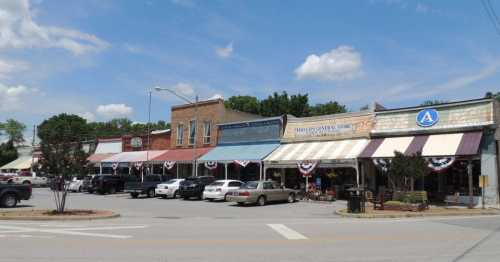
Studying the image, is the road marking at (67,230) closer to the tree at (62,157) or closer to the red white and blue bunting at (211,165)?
the tree at (62,157)

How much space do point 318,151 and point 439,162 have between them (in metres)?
8.99

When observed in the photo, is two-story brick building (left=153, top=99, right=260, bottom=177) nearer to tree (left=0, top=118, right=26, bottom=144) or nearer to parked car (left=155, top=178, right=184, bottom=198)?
parked car (left=155, top=178, right=184, bottom=198)

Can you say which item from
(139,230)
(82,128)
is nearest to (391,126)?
(139,230)

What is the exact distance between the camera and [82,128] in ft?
319

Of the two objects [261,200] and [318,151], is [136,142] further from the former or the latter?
[261,200]

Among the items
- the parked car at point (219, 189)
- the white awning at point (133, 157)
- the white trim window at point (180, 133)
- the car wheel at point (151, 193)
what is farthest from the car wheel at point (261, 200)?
the white awning at point (133, 157)

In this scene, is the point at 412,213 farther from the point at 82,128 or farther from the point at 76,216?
the point at 82,128

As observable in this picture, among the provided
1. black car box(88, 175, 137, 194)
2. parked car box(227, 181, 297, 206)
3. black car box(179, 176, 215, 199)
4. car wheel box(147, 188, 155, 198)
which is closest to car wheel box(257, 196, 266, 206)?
parked car box(227, 181, 297, 206)

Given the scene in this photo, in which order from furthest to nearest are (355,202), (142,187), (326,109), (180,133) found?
(326,109), (180,133), (142,187), (355,202)

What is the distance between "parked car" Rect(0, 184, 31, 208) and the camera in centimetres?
2626

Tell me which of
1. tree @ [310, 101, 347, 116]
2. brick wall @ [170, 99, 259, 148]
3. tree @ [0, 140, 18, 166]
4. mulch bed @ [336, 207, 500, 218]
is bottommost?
mulch bed @ [336, 207, 500, 218]

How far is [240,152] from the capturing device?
39.5 meters

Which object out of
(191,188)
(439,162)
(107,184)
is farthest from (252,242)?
(107,184)

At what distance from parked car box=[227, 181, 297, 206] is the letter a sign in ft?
29.3
